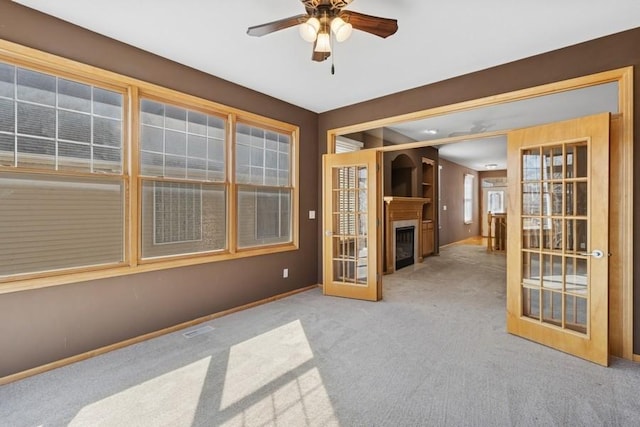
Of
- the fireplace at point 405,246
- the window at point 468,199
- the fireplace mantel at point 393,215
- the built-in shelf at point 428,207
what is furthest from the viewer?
the window at point 468,199

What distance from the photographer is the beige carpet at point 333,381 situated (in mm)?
1818

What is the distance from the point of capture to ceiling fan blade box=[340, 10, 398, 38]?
6.18ft

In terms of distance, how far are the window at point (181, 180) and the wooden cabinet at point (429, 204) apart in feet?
18.2

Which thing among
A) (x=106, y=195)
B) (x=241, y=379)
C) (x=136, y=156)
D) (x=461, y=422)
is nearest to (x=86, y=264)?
(x=106, y=195)

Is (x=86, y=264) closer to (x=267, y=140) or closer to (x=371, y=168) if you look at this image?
(x=267, y=140)

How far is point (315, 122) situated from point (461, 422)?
13.3 ft

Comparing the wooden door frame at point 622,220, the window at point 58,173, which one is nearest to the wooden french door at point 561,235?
the wooden door frame at point 622,220

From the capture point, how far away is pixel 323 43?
2051 millimetres

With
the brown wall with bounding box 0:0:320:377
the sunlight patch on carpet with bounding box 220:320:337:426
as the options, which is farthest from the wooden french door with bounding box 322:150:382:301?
the sunlight patch on carpet with bounding box 220:320:337:426

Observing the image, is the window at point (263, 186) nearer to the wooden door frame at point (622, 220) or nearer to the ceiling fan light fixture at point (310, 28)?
the ceiling fan light fixture at point (310, 28)

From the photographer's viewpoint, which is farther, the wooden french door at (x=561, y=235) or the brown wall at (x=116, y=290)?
the wooden french door at (x=561, y=235)

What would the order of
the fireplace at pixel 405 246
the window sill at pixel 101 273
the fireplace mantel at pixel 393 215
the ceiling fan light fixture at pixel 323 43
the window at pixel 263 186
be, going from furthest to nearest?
the fireplace at pixel 405 246, the fireplace mantel at pixel 393 215, the window at pixel 263 186, the window sill at pixel 101 273, the ceiling fan light fixture at pixel 323 43

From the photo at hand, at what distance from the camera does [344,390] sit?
207 centimetres

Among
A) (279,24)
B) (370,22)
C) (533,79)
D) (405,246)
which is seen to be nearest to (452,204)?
(405,246)
